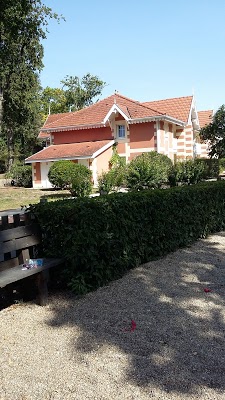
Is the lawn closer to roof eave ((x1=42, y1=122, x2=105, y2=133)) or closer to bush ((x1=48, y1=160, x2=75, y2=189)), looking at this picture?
bush ((x1=48, y1=160, x2=75, y2=189))

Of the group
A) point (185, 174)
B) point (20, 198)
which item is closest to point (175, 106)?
point (185, 174)

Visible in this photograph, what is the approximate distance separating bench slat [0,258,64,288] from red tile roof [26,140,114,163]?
86.5ft

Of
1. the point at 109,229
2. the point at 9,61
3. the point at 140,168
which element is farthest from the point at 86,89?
the point at 109,229

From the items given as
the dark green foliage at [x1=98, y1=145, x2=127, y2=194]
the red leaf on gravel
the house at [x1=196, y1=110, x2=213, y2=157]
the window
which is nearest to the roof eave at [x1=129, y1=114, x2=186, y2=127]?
the window

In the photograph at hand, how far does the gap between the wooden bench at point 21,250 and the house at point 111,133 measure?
2606cm

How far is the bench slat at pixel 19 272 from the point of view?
4203 mm

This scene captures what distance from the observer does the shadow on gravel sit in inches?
124

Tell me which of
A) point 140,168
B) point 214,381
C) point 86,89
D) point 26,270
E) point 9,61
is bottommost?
point 214,381

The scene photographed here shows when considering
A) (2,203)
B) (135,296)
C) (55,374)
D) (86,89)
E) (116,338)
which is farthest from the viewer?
(86,89)

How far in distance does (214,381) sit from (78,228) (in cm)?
255

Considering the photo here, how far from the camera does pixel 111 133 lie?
34969 mm

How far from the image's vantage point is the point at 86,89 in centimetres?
6900

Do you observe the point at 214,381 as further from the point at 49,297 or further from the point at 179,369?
the point at 49,297

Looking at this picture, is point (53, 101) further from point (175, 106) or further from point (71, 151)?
point (71, 151)
